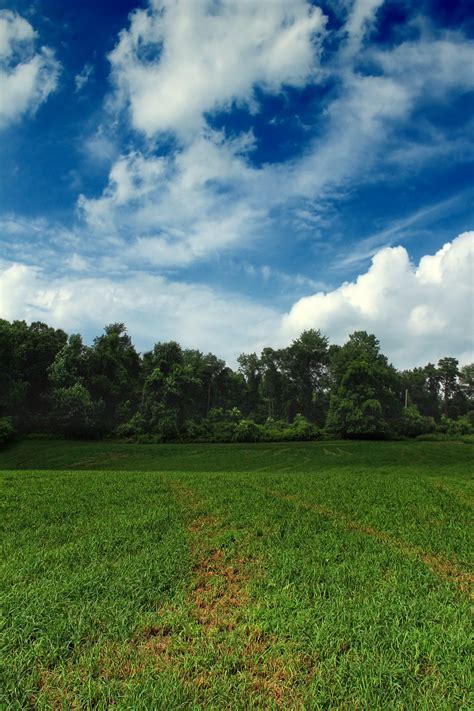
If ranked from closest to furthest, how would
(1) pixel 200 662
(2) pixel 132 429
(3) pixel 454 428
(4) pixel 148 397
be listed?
(1) pixel 200 662, (2) pixel 132 429, (4) pixel 148 397, (3) pixel 454 428

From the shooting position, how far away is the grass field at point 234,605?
3584mm

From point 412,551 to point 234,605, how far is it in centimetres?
403

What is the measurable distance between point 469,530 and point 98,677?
8.48 meters

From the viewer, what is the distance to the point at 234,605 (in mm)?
5180

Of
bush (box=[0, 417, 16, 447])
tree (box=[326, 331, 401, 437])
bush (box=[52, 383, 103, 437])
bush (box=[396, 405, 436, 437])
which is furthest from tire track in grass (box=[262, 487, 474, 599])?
bush (box=[396, 405, 436, 437])

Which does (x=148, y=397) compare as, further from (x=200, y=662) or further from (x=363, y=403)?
(x=200, y=662)

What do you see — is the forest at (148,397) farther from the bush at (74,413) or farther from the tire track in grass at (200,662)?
the tire track in grass at (200,662)

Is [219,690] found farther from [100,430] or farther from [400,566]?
[100,430]

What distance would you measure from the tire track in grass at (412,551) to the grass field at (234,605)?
0.15 feet

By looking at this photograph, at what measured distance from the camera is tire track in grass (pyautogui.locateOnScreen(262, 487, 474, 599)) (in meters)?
6.12

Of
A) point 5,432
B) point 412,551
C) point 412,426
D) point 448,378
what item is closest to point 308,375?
point 412,426

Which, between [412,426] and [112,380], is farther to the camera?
[412,426]

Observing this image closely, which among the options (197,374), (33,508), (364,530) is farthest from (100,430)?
(364,530)

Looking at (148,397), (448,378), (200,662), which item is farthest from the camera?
(448,378)
